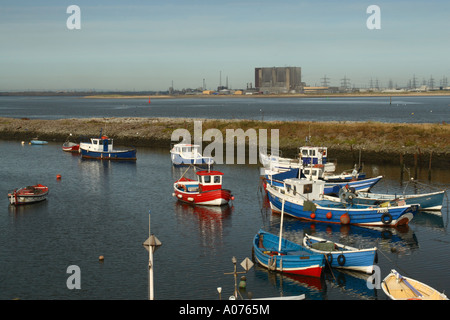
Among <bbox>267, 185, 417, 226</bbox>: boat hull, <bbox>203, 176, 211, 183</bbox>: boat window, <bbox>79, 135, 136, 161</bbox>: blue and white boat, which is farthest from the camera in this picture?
<bbox>79, 135, 136, 161</bbox>: blue and white boat

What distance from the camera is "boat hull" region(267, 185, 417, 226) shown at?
38000mm

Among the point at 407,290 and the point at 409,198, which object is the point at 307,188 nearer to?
the point at 409,198

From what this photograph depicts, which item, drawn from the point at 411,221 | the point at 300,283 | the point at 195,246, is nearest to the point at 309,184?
the point at 411,221

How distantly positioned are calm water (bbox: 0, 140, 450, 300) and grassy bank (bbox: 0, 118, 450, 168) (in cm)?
1350

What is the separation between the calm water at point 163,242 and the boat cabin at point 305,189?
2.55 m

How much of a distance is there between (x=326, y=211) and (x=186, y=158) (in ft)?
106

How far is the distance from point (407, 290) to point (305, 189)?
18636mm

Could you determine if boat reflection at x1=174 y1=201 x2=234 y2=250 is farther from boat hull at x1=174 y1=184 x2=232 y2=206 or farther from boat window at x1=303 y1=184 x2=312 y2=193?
boat window at x1=303 y1=184 x2=312 y2=193

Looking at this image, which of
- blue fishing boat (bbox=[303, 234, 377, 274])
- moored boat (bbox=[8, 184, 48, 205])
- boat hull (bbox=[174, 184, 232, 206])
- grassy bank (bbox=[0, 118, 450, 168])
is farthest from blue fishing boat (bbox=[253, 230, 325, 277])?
grassy bank (bbox=[0, 118, 450, 168])

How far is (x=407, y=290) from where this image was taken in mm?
23750

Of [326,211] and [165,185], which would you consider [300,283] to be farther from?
[165,185]

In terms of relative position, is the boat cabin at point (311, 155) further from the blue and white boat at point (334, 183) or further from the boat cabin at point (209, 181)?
the boat cabin at point (209, 181)

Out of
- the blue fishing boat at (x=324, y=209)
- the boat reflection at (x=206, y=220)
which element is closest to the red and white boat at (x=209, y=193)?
the boat reflection at (x=206, y=220)
